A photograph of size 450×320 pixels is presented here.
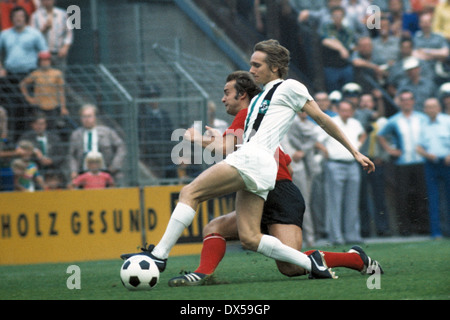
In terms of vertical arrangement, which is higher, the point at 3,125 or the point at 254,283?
the point at 3,125

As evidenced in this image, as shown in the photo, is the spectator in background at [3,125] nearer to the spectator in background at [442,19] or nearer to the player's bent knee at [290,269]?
the player's bent knee at [290,269]

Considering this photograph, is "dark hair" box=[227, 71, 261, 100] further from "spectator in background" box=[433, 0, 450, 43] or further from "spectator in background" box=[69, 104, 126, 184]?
"spectator in background" box=[433, 0, 450, 43]

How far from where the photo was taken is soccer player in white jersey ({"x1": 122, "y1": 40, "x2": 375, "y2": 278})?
22.1 ft

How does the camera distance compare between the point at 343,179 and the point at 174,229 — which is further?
the point at 343,179

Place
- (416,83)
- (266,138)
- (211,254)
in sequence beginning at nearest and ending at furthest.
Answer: (266,138) < (211,254) < (416,83)

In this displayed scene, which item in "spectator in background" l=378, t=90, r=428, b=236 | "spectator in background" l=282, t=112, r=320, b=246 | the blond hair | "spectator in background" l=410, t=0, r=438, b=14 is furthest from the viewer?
"spectator in background" l=410, t=0, r=438, b=14

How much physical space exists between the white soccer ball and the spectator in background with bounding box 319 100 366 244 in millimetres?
6517

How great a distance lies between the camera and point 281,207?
24.3 feet

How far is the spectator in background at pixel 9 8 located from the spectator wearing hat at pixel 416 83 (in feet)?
20.2

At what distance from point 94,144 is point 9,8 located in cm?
362

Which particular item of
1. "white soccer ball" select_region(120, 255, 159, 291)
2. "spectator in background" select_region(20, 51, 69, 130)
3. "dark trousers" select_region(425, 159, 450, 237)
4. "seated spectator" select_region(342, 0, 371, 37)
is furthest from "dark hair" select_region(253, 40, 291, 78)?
"seated spectator" select_region(342, 0, 371, 37)

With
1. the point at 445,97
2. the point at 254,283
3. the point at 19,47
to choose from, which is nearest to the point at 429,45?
the point at 445,97

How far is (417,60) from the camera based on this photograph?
46.0ft

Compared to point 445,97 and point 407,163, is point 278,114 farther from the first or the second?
point 445,97
